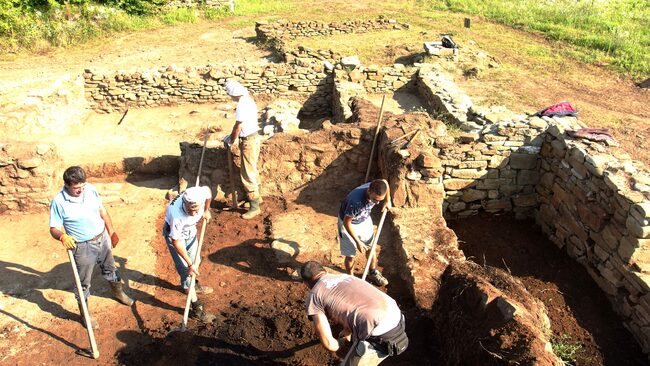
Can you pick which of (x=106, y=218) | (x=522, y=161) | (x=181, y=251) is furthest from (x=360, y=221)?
(x=522, y=161)

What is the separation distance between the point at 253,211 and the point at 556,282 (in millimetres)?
4809

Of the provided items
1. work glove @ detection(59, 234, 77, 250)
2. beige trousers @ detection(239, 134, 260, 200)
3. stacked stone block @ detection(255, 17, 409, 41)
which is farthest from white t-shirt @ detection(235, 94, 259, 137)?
stacked stone block @ detection(255, 17, 409, 41)

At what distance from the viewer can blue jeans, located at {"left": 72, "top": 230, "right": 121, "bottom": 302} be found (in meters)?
5.58

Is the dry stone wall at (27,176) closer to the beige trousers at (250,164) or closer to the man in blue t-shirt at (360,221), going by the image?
the beige trousers at (250,164)

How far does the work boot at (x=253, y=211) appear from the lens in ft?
26.2

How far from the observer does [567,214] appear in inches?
298

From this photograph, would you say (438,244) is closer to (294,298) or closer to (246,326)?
(294,298)

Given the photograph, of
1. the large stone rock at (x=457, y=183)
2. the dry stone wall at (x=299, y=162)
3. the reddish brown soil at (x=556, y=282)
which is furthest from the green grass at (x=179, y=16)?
the reddish brown soil at (x=556, y=282)

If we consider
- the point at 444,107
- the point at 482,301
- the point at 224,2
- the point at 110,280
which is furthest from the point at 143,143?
the point at 224,2

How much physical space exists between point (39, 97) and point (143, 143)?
3030 mm

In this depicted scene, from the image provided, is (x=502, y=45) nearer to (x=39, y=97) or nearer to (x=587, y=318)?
(x=587, y=318)

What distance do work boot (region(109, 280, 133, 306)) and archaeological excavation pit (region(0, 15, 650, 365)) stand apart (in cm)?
26

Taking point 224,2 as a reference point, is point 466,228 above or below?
below

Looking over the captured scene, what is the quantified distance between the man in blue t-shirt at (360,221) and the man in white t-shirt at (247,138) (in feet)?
7.49
